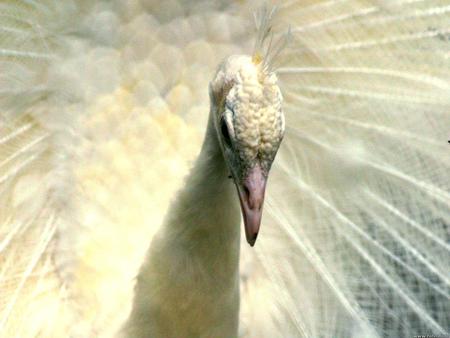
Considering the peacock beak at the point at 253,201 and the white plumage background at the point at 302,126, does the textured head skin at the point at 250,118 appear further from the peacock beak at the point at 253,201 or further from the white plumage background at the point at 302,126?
the white plumage background at the point at 302,126

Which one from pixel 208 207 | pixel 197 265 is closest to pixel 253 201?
pixel 208 207

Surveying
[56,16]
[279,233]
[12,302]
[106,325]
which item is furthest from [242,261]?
[56,16]

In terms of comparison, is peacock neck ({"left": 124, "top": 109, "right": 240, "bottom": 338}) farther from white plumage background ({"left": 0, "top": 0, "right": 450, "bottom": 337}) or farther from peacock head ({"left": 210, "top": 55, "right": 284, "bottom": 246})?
white plumage background ({"left": 0, "top": 0, "right": 450, "bottom": 337})

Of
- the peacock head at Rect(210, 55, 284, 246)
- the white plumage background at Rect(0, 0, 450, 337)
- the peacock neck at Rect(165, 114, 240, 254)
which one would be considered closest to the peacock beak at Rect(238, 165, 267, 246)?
the peacock head at Rect(210, 55, 284, 246)

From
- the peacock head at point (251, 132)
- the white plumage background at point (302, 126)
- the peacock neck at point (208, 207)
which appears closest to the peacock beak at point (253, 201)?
the peacock head at point (251, 132)

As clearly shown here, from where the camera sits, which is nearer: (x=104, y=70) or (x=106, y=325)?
(x=106, y=325)

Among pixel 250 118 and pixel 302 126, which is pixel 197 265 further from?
pixel 302 126

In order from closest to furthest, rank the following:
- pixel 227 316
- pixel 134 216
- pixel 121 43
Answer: pixel 227 316, pixel 134 216, pixel 121 43

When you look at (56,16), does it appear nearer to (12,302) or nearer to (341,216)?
(12,302)

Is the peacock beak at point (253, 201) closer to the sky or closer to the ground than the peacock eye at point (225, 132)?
closer to the ground
